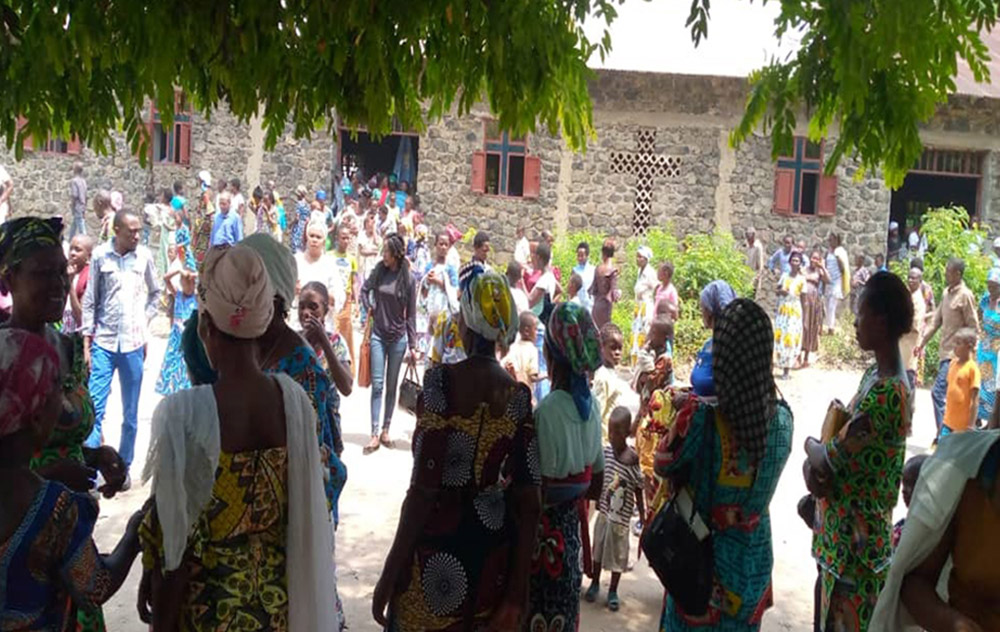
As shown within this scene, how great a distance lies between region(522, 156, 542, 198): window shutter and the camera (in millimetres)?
20844

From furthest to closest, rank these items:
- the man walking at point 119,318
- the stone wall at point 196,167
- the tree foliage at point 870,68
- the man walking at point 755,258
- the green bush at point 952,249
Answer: the stone wall at point 196,167
the man walking at point 755,258
the green bush at point 952,249
the man walking at point 119,318
the tree foliage at point 870,68

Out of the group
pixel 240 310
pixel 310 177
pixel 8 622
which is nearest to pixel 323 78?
pixel 240 310

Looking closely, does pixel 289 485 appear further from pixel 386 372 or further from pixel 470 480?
pixel 386 372

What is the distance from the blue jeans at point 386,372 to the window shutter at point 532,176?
38.3 ft

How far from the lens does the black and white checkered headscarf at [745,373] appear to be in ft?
12.1

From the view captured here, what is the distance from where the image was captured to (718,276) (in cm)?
1722

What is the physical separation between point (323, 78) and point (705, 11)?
178 cm

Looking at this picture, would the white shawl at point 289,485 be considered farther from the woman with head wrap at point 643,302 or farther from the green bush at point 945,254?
the green bush at point 945,254

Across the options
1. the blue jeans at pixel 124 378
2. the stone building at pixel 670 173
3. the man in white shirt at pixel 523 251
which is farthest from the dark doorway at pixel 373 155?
the blue jeans at pixel 124 378

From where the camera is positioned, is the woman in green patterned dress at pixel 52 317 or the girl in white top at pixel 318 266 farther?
the girl in white top at pixel 318 266

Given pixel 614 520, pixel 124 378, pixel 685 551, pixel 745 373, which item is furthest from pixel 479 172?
pixel 685 551

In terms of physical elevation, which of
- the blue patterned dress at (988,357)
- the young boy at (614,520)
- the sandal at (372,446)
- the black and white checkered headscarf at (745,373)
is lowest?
the sandal at (372,446)

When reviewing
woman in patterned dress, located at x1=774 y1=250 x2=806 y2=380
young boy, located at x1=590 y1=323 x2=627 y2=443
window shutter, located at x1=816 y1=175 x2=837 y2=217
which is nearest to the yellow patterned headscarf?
young boy, located at x1=590 y1=323 x2=627 y2=443

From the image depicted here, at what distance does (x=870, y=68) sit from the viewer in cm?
352
